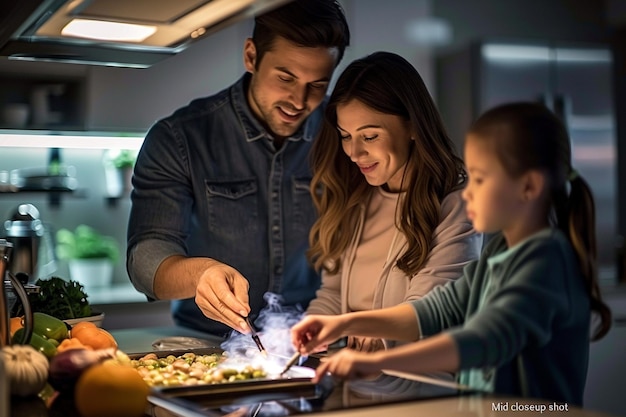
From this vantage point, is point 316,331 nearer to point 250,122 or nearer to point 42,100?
point 250,122

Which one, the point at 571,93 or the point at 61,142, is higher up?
the point at 571,93

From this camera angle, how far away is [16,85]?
3529 millimetres

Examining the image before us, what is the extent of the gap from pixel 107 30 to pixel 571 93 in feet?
9.34

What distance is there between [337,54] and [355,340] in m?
0.70

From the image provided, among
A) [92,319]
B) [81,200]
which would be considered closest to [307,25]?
[92,319]

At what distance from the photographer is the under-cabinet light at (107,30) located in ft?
5.18

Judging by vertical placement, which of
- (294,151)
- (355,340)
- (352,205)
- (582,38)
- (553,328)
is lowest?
(355,340)

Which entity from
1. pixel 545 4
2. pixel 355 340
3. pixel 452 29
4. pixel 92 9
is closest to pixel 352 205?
pixel 355 340

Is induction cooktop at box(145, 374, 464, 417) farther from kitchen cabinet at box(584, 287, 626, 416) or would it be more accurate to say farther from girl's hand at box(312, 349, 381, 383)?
kitchen cabinet at box(584, 287, 626, 416)

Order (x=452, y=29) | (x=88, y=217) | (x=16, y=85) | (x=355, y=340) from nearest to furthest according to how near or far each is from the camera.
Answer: (x=355, y=340)
(x=16, y=85)
(x=88, y=217)
(x=452, y=29)

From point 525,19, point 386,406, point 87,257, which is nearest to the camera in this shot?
point 386,406

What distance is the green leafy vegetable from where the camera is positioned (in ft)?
5.81

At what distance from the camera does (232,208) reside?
2141 millimetres

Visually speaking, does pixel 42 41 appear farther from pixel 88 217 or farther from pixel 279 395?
pixel 88 217
